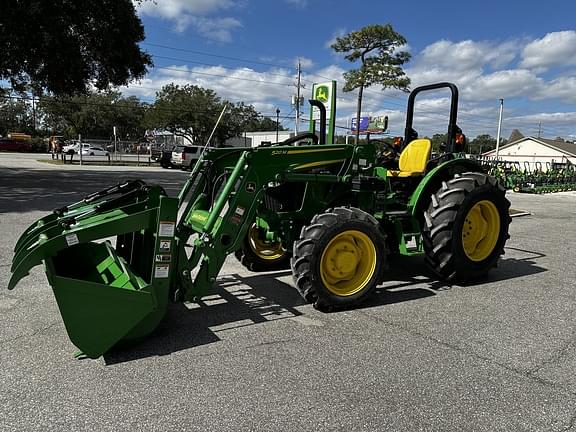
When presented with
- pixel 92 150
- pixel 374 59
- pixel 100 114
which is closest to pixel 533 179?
pixel 374 59

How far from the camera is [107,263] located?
3887 millimetres

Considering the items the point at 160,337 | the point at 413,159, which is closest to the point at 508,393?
the point at 160,337

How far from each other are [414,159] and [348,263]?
2190 mm

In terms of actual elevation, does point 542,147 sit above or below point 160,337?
above

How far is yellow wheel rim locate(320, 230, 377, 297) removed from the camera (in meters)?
4.40

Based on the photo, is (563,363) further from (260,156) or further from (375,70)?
(375,70)

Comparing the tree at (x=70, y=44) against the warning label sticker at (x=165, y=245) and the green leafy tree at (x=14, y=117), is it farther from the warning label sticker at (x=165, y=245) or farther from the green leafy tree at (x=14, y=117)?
the green leafy tree at (x=14, y=117)

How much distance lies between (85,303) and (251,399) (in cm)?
135

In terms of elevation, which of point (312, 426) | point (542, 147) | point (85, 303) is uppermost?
point (542, 147)

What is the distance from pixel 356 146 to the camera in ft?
16.6

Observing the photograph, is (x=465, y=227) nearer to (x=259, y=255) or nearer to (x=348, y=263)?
(x=348, y=263)

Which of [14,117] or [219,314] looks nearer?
[219,314]

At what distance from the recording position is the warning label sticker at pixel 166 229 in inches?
139

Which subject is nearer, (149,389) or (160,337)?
(149,389)
